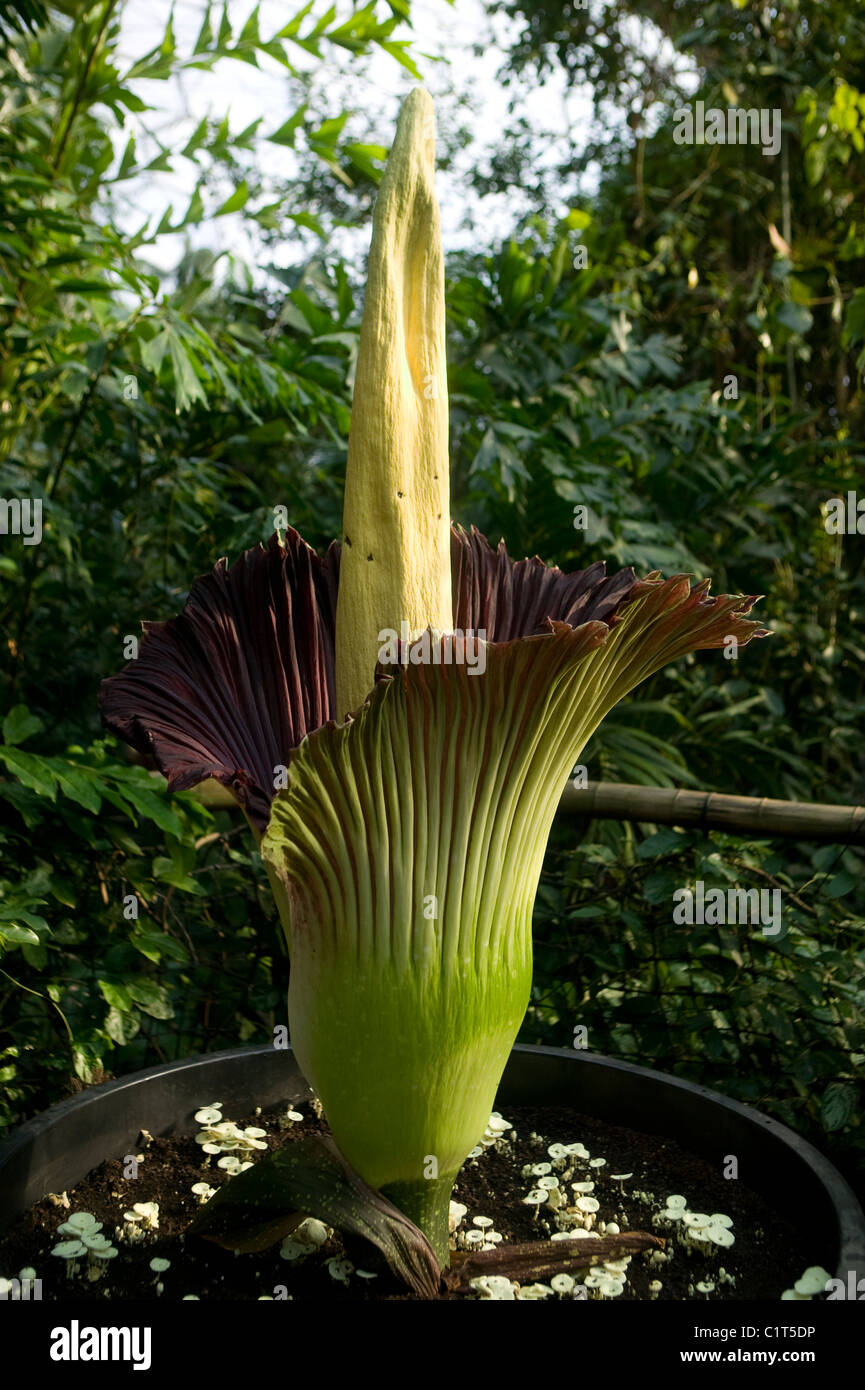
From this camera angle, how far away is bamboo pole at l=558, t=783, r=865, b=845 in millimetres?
1476

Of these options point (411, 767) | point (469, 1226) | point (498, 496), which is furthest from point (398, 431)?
point (498, 496)

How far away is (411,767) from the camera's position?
2.86 ft

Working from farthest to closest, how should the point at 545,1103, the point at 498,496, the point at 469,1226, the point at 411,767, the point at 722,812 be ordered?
the point at 498,496, the point at 722,812, the point at 545,1103, the point at 469,1226, the point at 411,767

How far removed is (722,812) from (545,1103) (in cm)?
48

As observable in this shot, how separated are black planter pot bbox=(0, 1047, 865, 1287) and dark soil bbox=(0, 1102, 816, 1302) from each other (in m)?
0.02

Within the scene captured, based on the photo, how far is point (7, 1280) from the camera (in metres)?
0.90

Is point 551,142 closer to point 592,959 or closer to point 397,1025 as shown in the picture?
point 592,959

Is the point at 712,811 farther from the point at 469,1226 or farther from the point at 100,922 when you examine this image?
the point at 100,922

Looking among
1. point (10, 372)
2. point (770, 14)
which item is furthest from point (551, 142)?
point (10, 372)

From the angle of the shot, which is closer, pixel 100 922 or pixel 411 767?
pixel 411 767

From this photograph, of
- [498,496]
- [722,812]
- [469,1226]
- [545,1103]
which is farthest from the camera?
[498,496]

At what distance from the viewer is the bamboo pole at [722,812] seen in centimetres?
148

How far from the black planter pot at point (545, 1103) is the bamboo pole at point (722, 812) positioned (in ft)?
1.37

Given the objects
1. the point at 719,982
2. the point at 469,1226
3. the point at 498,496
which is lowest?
the point at 469,1226
